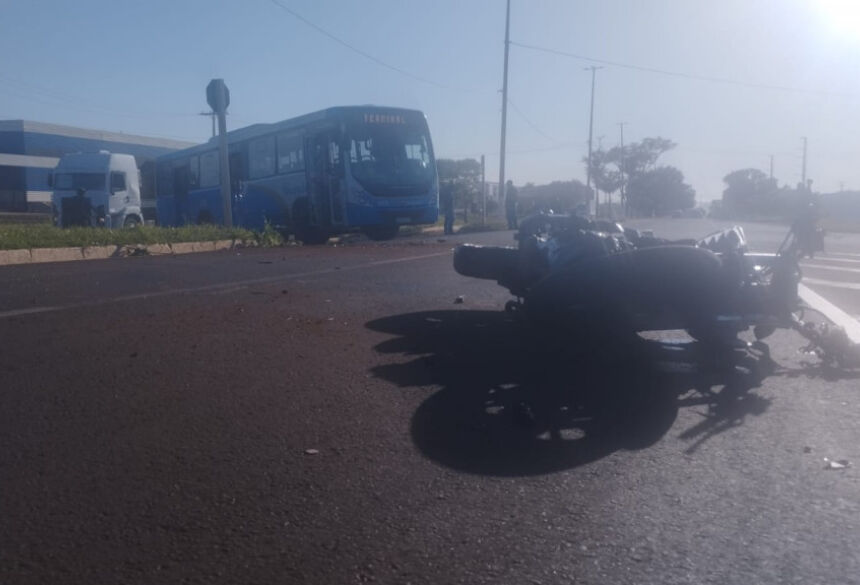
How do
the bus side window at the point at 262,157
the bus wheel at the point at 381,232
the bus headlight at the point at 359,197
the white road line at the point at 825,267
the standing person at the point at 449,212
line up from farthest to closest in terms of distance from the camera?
1. the standing person at the point at 449,212
2. the bus side window at the point at 262,157
3. the bus wheel at the point at 381,232
4. the bus headlight at the point at 359,197
5. the white road line at the point at 825,267

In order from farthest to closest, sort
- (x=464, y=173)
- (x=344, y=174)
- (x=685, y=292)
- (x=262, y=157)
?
(x=464, y=173)
(x=262, y=157)
(x=344, y=174)
(x=685, y=292)

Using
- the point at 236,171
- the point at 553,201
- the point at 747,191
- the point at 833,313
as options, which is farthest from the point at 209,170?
the point at 747,191

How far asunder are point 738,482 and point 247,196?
24.9 meters

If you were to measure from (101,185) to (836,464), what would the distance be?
3093 cm

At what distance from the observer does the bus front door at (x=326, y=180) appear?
23.7 m

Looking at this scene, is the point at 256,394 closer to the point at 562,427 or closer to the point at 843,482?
the point at 562,427

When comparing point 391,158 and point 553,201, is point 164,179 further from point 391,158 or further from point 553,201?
point 553,201

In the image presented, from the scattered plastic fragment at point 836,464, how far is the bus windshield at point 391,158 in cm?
1990

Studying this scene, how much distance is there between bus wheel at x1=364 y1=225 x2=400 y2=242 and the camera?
24891 millimetres

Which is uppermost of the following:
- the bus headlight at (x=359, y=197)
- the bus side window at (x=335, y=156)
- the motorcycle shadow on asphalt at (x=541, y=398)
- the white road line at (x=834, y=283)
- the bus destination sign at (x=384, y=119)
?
the bus destination sign at (x=384, y=119)

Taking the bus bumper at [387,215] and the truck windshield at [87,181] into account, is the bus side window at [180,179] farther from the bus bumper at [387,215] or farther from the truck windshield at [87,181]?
the bus bumper at [387,215]

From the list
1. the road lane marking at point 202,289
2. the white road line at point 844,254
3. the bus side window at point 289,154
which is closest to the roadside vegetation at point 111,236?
the bus side window at point 289,154

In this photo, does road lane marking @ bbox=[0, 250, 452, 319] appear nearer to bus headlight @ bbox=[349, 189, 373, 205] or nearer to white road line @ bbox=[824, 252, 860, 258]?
bus headlight @ bbox=[349, 189, 373, 205]

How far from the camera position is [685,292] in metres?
5.99
